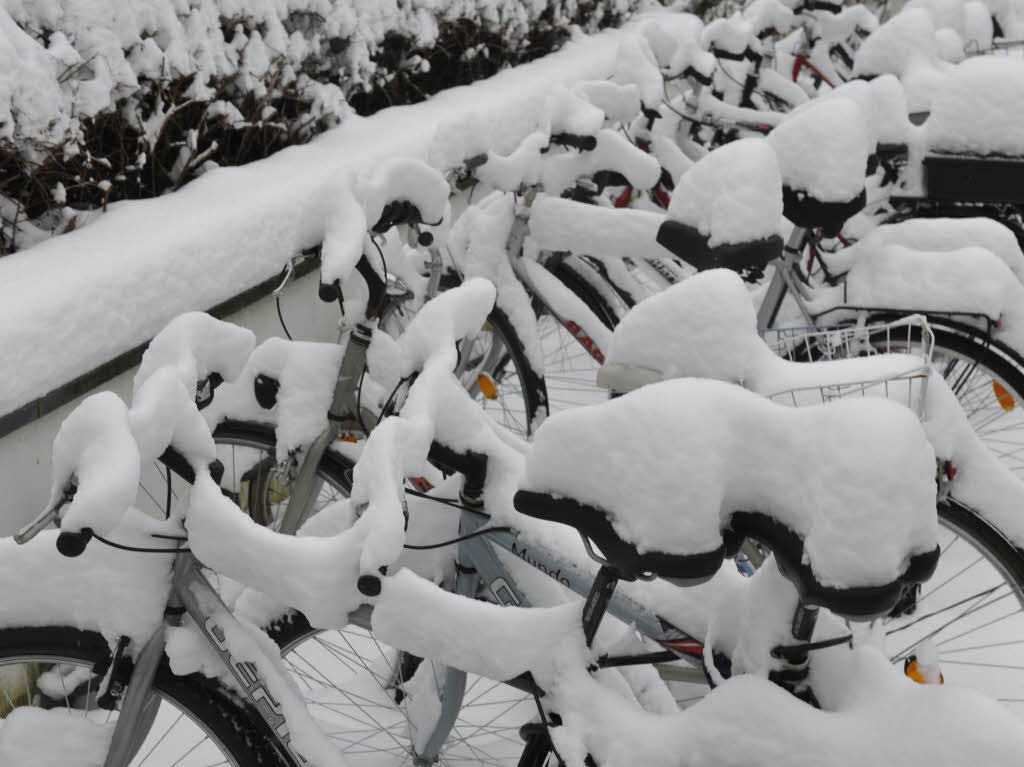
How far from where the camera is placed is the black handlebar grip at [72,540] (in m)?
1.17

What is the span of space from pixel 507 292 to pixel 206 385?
138 centimetres

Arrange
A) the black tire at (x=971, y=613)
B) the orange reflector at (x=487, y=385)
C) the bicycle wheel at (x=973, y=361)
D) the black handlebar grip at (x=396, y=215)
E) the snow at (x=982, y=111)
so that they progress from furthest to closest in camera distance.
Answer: the orange reflector at (x=487, y=385)
the snow at (x=982, y=111)
the bicycle wheel at (x=973, y=361)
the black tire at (x=971, y=613)
the black handlebar grip at (x=396, y=215)

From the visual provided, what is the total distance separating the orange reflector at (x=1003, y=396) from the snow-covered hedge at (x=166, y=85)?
2.24 meters

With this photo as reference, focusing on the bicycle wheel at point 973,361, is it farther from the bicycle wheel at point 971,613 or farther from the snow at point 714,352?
the snow at point 714,352

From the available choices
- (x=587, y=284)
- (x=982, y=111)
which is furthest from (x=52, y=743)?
(x=982, y=111)

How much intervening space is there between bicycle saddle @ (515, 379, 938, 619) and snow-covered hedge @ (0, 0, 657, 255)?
1.96 meters

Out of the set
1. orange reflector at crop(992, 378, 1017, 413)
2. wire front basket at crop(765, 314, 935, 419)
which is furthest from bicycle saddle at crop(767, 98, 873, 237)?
orange reflector at crop(992, 378, 1017, 413)

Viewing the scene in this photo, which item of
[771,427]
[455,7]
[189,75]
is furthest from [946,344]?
[455,7]

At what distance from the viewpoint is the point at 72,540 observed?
3.89 feet

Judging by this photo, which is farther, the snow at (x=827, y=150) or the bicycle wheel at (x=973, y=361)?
the bicycle wheel at (x=973, y=361)

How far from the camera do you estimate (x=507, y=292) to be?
9.19 feet

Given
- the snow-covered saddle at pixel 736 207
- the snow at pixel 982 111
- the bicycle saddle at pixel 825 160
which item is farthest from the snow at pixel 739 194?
the snow at pixel 982 111

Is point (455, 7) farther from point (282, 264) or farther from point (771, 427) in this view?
point (771, 427)

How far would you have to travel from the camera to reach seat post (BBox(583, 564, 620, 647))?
4.35 ft
